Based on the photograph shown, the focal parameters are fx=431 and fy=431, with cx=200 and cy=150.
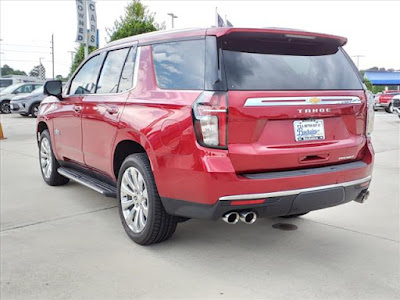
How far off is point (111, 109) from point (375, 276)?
2627 mm

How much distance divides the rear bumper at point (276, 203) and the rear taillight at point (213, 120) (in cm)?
40

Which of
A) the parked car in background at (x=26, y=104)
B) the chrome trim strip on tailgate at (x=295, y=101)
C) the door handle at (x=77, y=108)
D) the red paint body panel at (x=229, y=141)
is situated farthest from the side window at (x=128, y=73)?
the parked car in background at (x=26, y=104)

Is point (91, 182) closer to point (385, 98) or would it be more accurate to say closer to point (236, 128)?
point (236, 128)

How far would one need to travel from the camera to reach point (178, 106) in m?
3.16

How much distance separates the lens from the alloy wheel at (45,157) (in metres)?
5.93

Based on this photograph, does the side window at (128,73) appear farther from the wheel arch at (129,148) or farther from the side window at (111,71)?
the wheel arch at (129,148)

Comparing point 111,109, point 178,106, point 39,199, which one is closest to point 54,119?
point 39,199

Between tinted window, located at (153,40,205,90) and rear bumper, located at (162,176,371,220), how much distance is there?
848 millimetres

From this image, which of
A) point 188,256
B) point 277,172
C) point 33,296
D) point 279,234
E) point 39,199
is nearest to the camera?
point 33,296

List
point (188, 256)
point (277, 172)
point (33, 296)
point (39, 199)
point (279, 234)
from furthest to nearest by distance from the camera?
point (39, 199) → point (279, 234) → point (188, 256) → point (277, 172) → point (33, 296)

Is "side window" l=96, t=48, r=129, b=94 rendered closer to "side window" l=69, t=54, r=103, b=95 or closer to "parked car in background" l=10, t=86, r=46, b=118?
"side window" l=69, t=54, r=103, b=95

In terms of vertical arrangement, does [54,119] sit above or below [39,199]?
above

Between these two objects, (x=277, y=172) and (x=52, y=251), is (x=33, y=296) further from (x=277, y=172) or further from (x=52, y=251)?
(x=277, y=172)

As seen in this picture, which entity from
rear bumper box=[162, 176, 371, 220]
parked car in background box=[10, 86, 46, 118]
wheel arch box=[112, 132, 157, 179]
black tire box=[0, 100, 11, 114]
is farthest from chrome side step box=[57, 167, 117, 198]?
black tire box=[0, 100, 11, 114]
